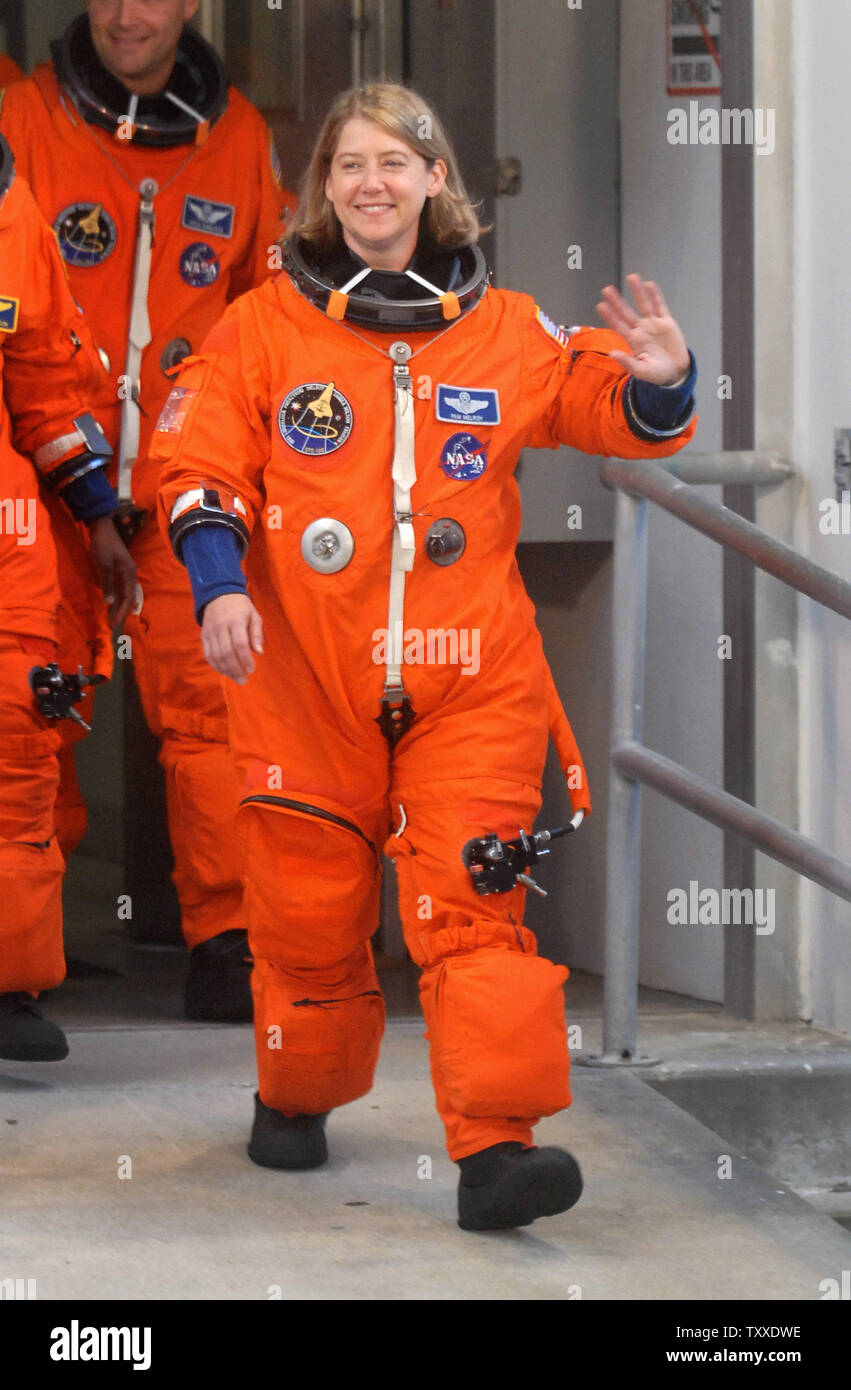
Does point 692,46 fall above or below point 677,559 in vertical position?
above

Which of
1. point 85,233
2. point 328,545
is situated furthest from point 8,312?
point 328,545

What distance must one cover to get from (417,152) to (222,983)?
161 centimetres

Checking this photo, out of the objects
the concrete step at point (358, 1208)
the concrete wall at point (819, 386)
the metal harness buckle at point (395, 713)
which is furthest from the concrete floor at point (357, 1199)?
the metal harness buckle at point (395, 713)

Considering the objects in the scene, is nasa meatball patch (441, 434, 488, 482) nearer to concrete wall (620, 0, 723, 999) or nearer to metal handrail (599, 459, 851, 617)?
metal handrail (599, 459, 851, 617)

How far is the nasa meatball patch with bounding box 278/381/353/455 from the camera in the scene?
260cm

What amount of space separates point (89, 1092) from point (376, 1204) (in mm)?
682

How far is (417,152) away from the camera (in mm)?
2701

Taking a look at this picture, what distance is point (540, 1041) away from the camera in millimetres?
2477

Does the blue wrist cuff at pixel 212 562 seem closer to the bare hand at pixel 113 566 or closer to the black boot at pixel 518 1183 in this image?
the black boot at pixel 518 1183

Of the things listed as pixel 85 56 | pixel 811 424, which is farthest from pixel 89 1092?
pixel 85 56

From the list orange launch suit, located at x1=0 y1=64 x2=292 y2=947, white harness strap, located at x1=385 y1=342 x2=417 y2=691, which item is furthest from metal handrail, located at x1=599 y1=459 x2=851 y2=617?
orange launch suit, located at x1=0 y1=64 x2=292 y2=947

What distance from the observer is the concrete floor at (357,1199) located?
239cm

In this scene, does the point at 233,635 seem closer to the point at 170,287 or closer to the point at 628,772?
the point at 628,772

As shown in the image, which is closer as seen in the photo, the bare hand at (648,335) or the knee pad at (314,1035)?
the bare hand at (648,335)
